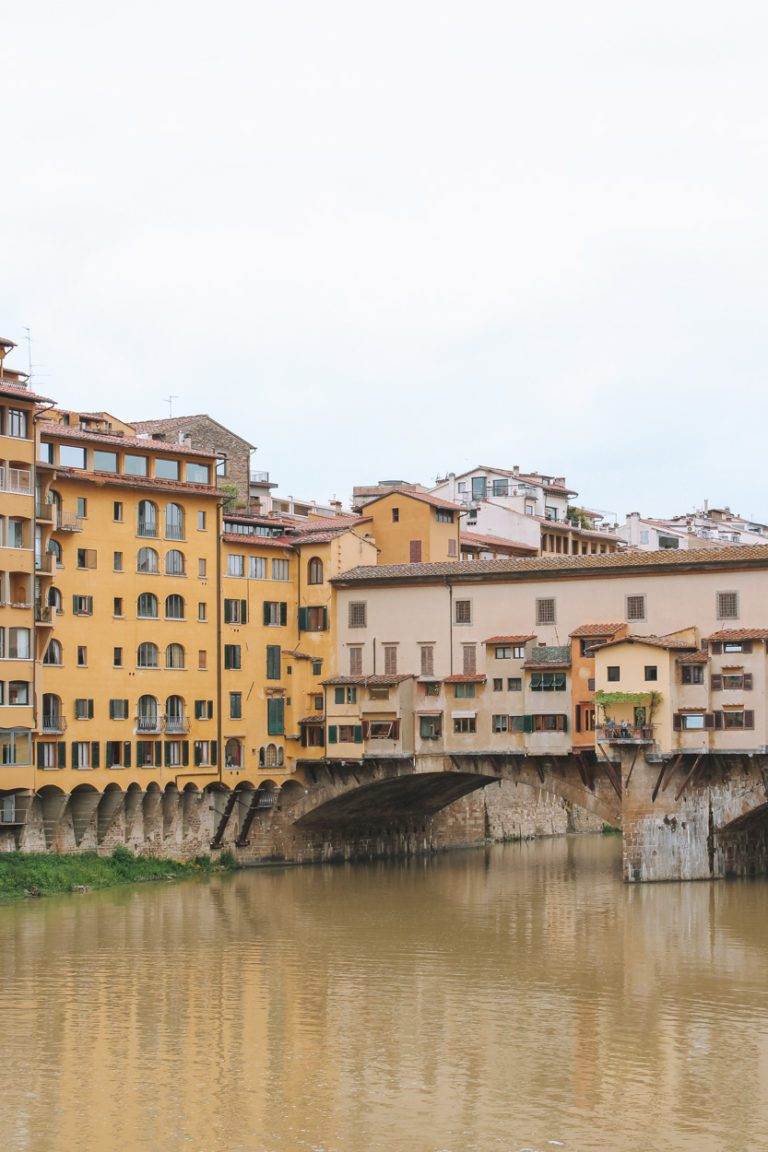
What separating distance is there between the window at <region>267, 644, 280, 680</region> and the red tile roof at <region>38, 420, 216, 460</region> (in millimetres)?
7294

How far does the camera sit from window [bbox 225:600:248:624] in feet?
215

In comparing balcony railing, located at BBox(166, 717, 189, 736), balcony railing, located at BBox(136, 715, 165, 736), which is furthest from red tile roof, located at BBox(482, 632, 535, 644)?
balcony railing, located at BBox(136, 715, 165, 736)

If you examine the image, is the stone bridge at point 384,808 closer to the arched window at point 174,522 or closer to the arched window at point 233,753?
the arched window at point 233,753

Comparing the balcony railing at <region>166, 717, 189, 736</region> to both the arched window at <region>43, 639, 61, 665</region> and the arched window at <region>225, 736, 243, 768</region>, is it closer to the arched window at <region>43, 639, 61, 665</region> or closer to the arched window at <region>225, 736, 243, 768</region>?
the arched window at <region>225, 736, 243, 768</region>

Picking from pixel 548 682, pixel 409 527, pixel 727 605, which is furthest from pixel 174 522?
pixel 727 605

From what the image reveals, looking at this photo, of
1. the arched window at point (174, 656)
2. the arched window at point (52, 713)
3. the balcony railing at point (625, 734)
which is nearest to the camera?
the balcony railing at point (625, 734)

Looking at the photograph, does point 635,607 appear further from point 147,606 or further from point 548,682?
point 147,606

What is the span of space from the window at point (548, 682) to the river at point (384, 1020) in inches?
270

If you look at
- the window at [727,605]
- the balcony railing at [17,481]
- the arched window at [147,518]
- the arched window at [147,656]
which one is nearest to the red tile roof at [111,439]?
the arched window at [147,518]

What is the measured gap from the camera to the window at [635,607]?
62.0m

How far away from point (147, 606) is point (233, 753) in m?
6.47

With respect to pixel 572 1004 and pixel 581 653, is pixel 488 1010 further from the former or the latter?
pixel 581 653

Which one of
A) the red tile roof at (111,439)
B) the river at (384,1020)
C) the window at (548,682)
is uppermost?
the red tile roof at (111,439)

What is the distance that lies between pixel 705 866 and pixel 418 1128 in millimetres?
32439
